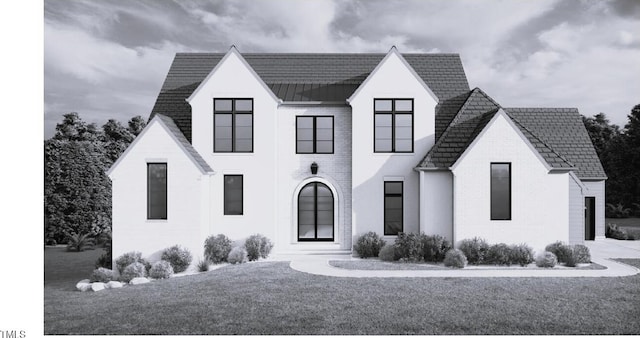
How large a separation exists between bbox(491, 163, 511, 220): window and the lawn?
372cm

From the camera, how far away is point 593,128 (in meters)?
47.5

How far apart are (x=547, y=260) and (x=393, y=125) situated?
26.1 ft

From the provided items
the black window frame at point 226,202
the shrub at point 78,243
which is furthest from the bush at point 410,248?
the shrub at point 78,243

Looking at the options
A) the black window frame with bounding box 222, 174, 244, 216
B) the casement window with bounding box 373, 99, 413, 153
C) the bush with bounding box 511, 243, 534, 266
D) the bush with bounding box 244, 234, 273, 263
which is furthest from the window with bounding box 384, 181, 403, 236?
the black window frame with bounding box 222, 174, 244, 216

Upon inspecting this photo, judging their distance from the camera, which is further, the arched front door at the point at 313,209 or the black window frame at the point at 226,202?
the arched front door at the point at 313,209

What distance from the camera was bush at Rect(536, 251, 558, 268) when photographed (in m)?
16.0

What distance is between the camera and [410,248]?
17.2 m

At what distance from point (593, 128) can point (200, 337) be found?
1970 inches

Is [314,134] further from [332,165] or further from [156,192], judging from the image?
[156,192]

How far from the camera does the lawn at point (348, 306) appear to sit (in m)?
9.80

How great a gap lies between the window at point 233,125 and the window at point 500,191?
10084mm

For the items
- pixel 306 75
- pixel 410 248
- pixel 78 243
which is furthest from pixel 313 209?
pixel 78 243

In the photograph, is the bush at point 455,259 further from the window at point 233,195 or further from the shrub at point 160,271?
the shrub at point 160,271
